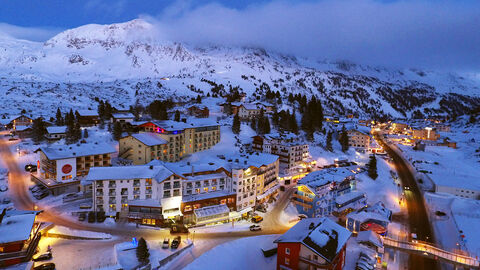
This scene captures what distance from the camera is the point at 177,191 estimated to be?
52156 millimetres

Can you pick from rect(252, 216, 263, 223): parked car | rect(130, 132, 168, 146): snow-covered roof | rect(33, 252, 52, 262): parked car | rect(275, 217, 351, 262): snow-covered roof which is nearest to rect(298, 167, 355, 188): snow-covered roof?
rect(252, 216, 263, 223): parked car

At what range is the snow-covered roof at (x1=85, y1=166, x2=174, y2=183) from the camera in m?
49.4

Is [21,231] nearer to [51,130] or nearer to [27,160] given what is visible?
[27,160]

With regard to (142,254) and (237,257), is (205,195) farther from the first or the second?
(142,254)

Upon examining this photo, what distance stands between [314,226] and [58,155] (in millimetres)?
53826

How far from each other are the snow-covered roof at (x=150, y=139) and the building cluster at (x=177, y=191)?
1324cm

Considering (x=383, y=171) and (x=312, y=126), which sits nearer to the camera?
(x=383, y=171)

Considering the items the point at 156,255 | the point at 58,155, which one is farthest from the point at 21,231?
the point at 58,155

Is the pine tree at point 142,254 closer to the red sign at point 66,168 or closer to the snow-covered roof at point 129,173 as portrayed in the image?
the snow-covered roof at point 129,173

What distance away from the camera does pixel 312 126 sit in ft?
373

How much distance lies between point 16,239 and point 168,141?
44015 mm

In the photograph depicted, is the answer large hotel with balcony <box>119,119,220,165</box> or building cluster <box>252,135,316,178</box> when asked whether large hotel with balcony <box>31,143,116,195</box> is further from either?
building cluster <box>252,135,316,178</box>

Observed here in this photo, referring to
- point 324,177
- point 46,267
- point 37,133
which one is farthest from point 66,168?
point 324,177

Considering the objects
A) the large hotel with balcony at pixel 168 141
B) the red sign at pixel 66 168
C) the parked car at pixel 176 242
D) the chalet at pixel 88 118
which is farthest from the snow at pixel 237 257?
the chalet at pixel 88 118
